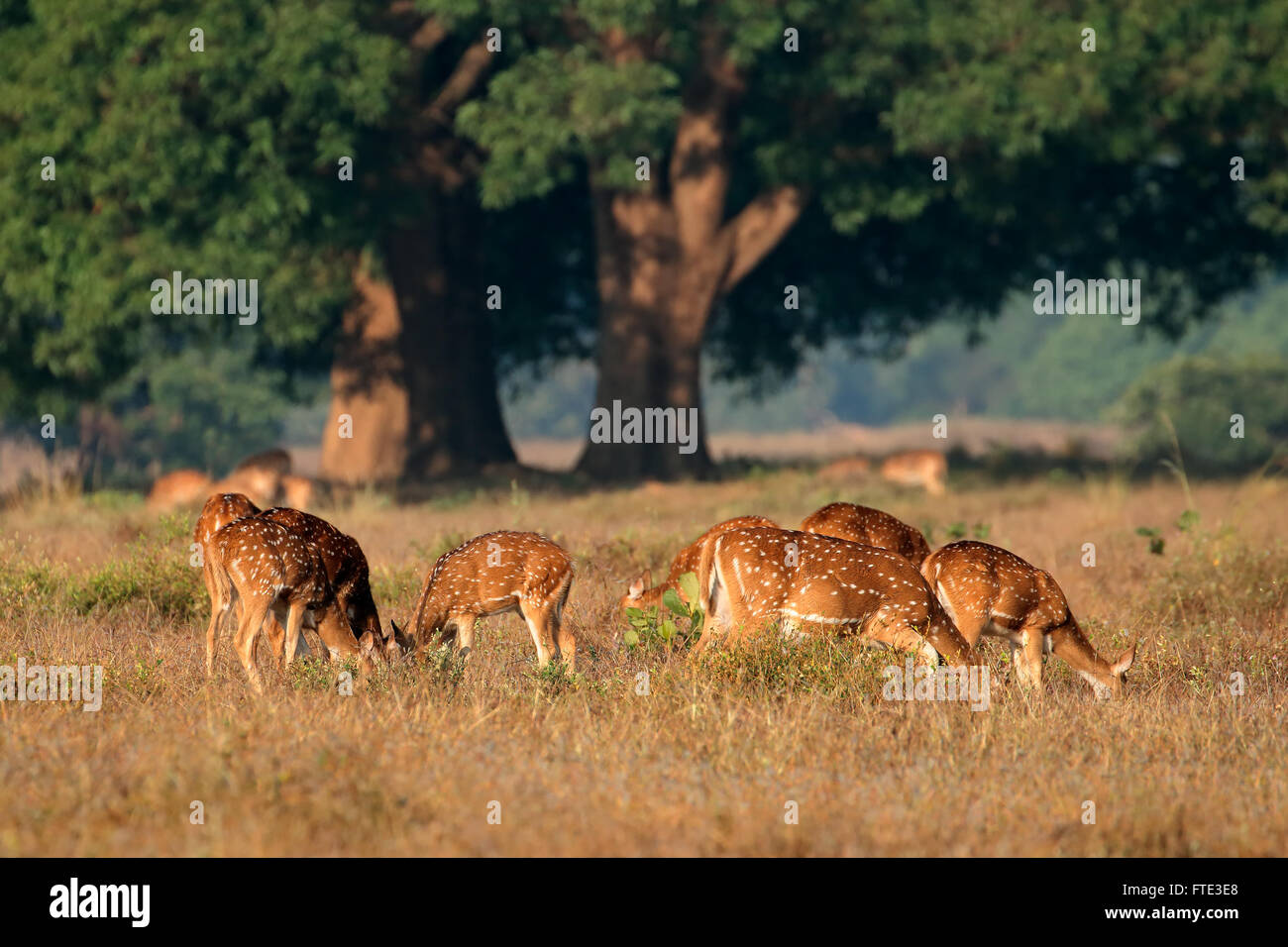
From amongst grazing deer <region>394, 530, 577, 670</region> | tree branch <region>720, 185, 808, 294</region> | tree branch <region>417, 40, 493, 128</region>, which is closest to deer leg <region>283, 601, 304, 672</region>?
grazing deer <region>394, 530, 577, 670</region>

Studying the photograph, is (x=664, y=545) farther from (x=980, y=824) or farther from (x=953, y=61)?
(x=953, y=61)

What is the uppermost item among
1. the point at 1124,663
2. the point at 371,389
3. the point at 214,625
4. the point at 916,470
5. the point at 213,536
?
the point at 371,389

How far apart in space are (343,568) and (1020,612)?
13.4ft

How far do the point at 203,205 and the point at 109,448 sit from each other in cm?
3013

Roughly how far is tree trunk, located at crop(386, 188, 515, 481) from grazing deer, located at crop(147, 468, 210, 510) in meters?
4.18

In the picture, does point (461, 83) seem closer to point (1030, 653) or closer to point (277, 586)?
point (277, 586)

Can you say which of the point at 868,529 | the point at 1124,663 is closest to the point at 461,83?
the point at 868,529

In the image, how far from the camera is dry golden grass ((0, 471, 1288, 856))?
6.36m

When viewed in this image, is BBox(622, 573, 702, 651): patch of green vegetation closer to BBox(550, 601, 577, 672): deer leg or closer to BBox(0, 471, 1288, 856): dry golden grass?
BBox(0, 471, 1288, 856): dry golden grass

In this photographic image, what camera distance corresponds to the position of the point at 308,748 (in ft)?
23.4

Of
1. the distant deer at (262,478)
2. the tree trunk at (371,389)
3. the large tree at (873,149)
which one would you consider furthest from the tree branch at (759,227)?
the distant deer at (262,478)

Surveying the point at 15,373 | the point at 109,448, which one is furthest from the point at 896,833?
the point at 109,448

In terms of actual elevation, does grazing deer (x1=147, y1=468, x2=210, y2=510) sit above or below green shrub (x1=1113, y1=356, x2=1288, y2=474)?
below

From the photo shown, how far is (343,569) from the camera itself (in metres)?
9.89
